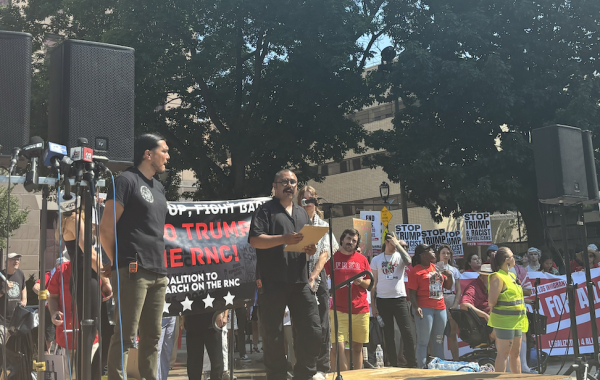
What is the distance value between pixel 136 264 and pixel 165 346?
3317mm

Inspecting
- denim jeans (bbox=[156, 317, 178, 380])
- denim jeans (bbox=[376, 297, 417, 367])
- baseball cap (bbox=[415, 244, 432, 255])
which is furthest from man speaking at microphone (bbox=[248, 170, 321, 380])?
baseball cap (bbox=[415, 244, 432, 255])

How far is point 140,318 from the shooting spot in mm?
4504

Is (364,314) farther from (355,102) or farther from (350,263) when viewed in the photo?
(355,102)

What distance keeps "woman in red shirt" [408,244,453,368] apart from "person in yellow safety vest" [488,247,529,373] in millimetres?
1251

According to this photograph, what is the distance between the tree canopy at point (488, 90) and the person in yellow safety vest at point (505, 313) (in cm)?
1165

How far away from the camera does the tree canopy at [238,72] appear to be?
65.6ft

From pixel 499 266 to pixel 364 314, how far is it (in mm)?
1749

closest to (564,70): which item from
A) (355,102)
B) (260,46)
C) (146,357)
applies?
(355,102)

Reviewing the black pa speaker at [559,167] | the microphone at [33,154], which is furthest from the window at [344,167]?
the microphone at [33,154]

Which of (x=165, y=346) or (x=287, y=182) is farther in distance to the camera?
(x=165, y=346)

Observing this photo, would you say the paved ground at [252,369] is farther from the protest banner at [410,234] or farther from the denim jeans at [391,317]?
the protest banner at [410,234]

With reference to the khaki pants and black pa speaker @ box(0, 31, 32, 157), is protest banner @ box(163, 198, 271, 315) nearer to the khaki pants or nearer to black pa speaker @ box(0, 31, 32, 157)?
the khaki pants

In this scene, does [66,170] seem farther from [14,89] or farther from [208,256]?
[208,256]

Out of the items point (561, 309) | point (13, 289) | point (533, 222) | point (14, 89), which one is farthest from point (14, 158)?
point (533, 222)
